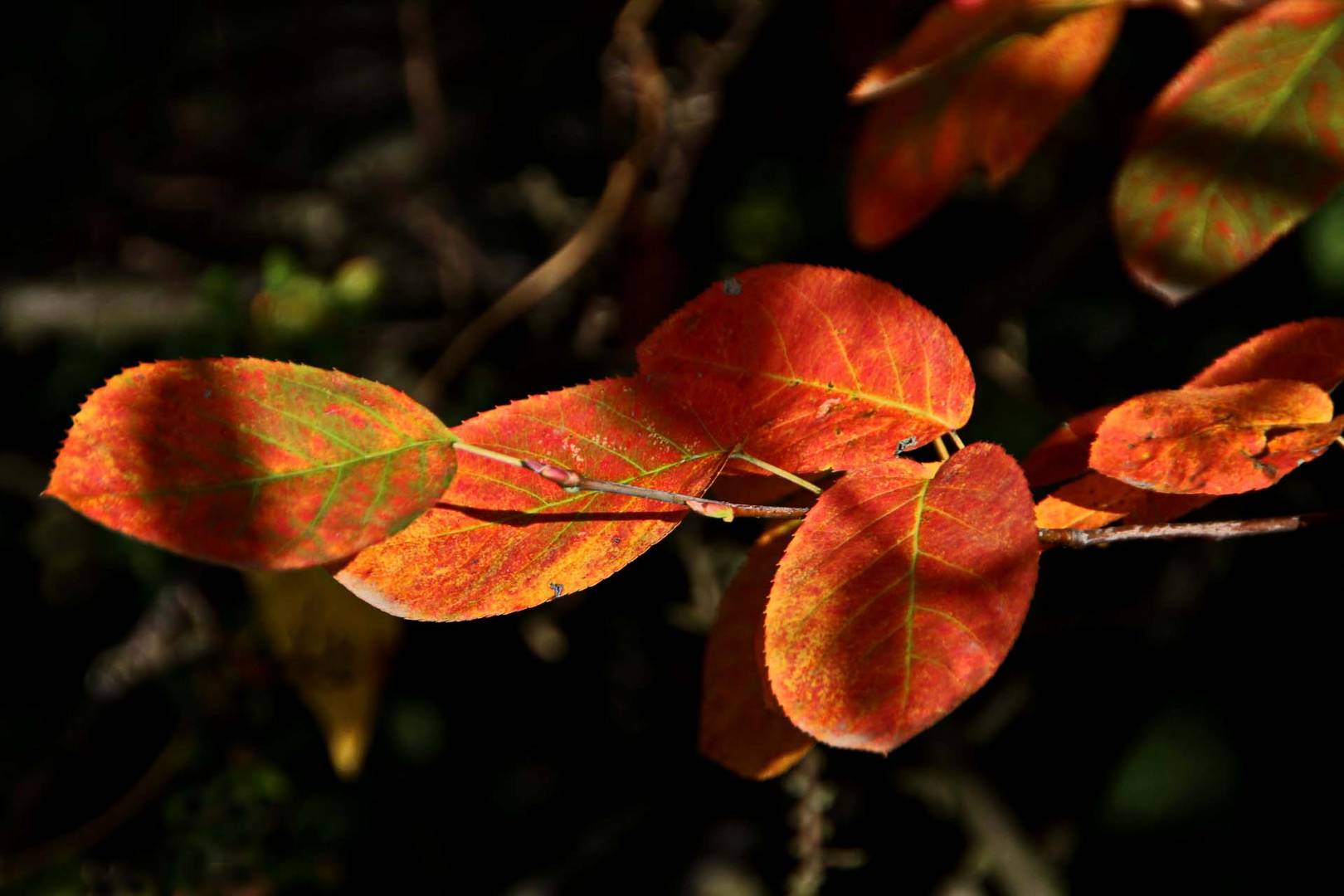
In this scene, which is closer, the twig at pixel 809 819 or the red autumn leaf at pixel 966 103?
the red autumn leaf at pixel 966 103

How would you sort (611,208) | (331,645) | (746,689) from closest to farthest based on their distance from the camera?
(746,689), (331,645), (611,208)

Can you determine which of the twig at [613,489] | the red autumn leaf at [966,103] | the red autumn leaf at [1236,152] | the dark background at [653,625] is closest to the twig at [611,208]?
the dark background at [653,625]

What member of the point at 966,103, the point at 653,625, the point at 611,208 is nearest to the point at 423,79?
the point at 611,208

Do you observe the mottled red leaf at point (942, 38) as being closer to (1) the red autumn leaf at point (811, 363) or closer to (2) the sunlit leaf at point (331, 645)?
(1) the red autumn leaf at point (811, 363)

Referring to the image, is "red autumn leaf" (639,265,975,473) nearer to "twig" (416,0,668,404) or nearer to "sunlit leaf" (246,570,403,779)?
"sunlit leaf" (246,570,403,779)

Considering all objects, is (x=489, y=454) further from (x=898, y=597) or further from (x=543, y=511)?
(x=898, y=597)

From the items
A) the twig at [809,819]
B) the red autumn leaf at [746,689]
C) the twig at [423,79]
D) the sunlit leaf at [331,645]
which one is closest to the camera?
the red autumn leaf at [746,689]

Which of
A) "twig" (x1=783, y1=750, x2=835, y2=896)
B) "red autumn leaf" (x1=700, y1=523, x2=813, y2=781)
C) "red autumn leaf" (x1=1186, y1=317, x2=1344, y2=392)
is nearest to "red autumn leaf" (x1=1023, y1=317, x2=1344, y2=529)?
Result: "red autumn leaf" (x1=1186, y1=317, x2=1344, y2=392)

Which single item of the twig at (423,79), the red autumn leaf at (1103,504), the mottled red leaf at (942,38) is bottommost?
the twig at (423,79)
